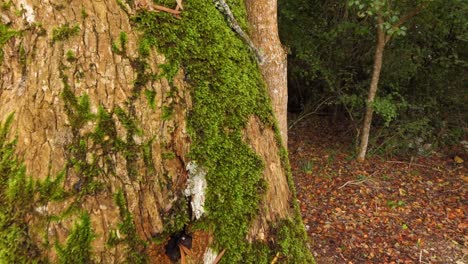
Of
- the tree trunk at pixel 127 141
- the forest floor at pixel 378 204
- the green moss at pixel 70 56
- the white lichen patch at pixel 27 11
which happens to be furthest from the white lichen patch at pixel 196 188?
the forest floor at pixel 378 204

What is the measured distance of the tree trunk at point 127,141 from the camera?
1.01 metres

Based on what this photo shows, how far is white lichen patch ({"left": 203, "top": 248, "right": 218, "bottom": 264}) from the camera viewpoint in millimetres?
1210

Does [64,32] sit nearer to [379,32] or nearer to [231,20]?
[231,20]

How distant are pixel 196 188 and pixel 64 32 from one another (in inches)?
24.7

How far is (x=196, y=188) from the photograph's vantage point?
1194mm

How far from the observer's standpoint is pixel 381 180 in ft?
23.4

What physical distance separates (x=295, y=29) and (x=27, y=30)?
23.6ft

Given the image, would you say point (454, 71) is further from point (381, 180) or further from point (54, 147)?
point (54, 147)

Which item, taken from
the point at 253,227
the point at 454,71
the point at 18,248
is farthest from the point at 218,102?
the point at 454,71

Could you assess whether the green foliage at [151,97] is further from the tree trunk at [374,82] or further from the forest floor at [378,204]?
the tree trunk at [374,82]

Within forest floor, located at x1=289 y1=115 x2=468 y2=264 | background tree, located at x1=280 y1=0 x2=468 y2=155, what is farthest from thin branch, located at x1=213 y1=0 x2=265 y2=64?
background tree, located at x1=280 y1=0 x2=468 y2=155

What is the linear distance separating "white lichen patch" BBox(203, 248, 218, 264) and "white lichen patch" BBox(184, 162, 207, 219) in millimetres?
125

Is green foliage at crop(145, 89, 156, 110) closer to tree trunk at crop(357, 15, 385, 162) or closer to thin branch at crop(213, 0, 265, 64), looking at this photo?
thin branch at crop(213, 0, 265, 64)

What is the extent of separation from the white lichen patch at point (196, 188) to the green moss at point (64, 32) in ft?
1.75
